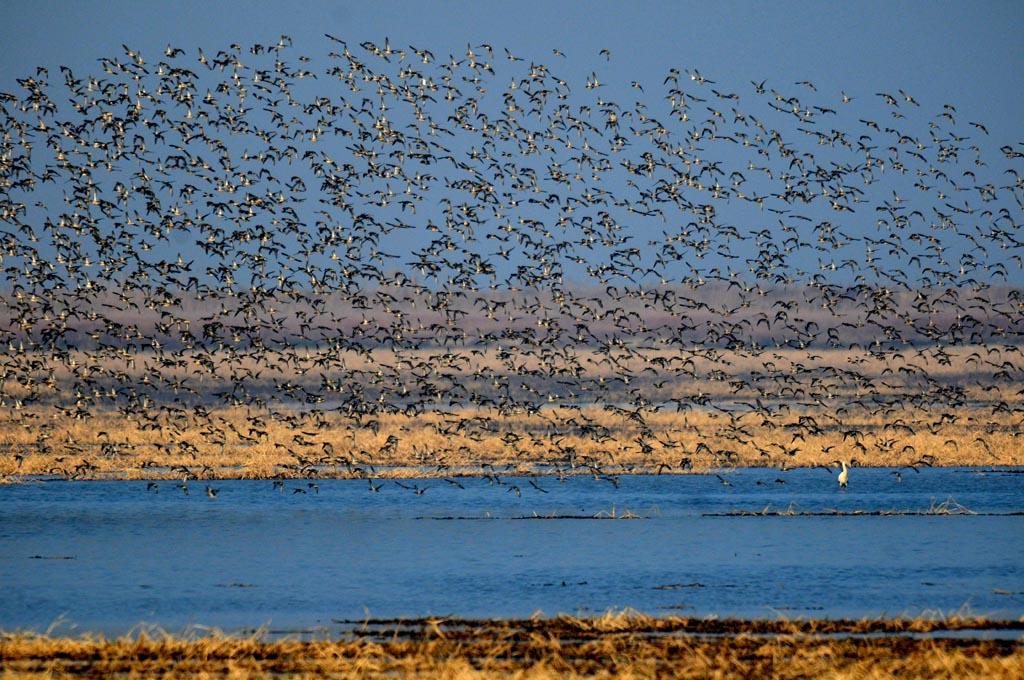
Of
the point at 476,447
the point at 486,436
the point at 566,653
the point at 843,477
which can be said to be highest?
the point at 486,436

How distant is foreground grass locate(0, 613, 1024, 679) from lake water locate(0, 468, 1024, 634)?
2019mm

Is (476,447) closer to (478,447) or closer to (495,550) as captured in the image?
(478,447)

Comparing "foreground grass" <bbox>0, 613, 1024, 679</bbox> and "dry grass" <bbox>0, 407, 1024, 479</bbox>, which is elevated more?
"dry grass" <bbox>0, 407, 1024, 479</bbox>

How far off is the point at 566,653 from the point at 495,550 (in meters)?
11.6

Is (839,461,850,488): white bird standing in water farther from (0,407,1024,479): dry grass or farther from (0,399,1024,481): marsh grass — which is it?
(0,407,1024,479): dry grass

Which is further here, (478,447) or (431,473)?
(478,447)

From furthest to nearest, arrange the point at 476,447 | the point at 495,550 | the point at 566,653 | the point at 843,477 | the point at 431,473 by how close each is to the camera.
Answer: the point at 476,447 → the point at 431,473 → the point at 843,477 → the point at 495,550 → the point at 566,653

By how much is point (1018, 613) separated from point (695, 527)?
1221 centimetres

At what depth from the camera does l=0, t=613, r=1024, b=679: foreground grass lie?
1670 cm

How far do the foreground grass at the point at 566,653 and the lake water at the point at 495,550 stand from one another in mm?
2019

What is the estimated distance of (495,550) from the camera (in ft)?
97.0

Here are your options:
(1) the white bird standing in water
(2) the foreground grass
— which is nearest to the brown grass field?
(1) the white bird standing in water

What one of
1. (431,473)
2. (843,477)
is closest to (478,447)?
(431,473)

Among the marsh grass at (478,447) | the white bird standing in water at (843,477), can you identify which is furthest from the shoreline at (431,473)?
the white bird standing in water at (843,477)
